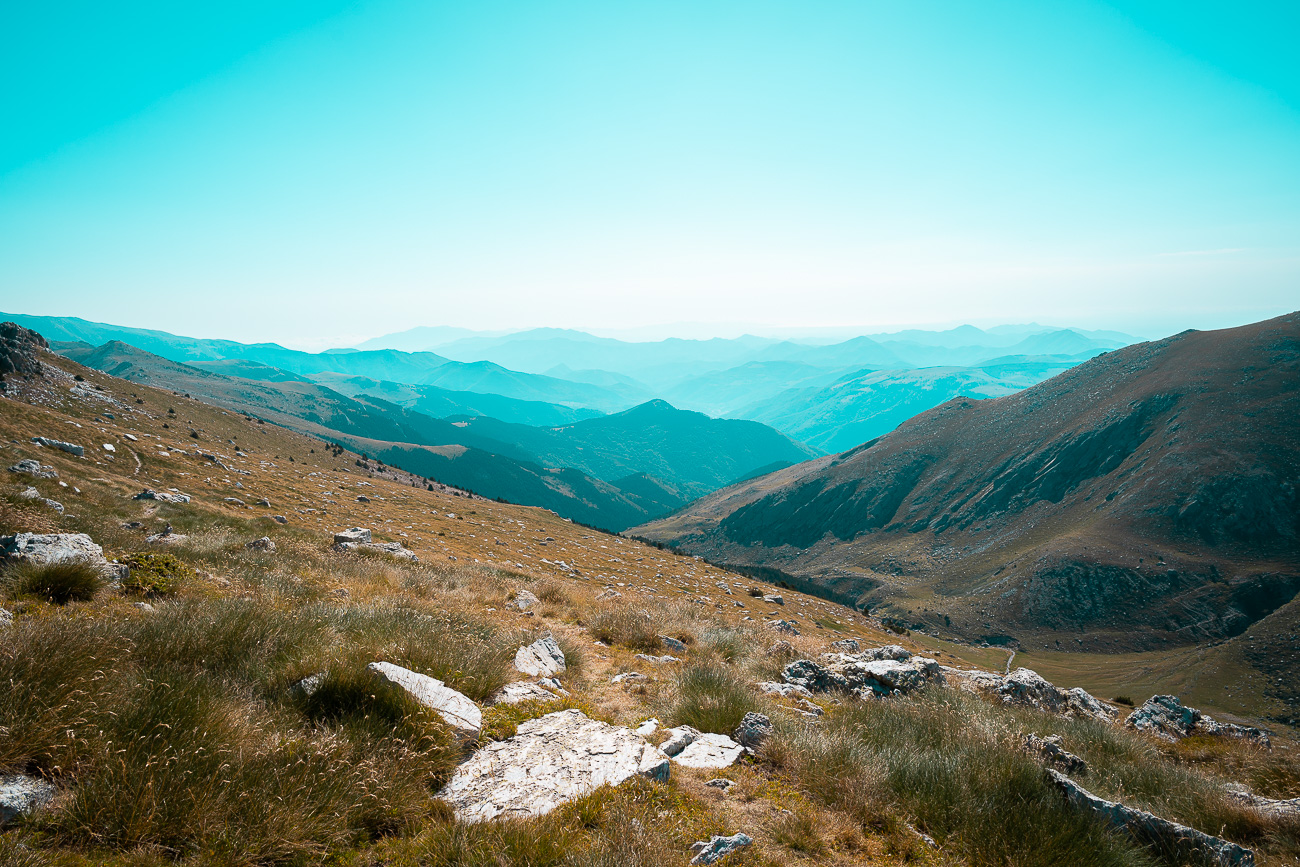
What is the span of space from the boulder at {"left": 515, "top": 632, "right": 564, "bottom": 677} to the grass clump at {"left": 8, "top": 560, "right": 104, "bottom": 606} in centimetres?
617

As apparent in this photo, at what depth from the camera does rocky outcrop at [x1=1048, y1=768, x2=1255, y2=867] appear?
210 inches

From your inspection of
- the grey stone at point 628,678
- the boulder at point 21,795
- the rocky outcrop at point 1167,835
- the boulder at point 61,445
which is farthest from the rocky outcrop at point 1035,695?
the boulder at point 61,445

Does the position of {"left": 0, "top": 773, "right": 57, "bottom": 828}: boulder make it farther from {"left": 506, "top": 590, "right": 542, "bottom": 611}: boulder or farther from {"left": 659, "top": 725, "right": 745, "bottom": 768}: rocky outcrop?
{"left": 506, "top": 590, "right": 542, "bottom": 611}: boulder

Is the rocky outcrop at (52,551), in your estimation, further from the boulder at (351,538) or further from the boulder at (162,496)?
the boulder at (162,496)

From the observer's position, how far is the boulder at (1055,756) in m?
6.68

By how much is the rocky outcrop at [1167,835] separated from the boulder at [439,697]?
A: 6.32m

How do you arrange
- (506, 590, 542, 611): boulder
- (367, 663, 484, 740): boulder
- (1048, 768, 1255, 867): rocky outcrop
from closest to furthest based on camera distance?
(1048, 768, 1255, 867): rocky outcrop
(367, 663, 484, 740): boulder
(506, 590, 542, 611): boulder

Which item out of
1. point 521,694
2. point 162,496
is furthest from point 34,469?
point 521,694

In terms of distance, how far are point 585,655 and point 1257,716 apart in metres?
133

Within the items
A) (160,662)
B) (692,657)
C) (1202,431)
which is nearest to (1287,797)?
(692,657)

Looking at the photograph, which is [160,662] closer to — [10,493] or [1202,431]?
[10,493]

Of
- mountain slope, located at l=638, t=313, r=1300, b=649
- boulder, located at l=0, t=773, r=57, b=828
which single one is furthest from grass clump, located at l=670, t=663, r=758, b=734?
mountain slope, located at l=638, t=313, r=1300, b=649

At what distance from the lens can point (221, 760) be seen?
13.3 feet

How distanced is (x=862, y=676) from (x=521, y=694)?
23.1 feet
